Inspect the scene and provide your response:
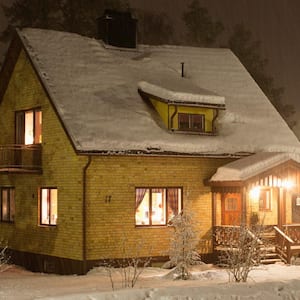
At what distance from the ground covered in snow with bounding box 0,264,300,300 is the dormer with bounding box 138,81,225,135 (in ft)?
17.0

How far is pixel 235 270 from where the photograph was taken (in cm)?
2228

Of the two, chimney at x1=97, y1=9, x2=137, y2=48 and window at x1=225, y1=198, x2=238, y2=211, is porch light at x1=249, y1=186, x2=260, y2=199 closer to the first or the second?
window at x1=225, y1=198, x2=238, y2=211

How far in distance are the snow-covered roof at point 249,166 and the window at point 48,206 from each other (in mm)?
5533

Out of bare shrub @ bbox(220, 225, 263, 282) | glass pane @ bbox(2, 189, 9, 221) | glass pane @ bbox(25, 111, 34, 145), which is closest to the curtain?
bare shrub @ bbox(220, 225, 263, 282)

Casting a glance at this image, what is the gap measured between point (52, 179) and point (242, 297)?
10.0 m

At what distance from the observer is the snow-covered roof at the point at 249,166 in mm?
26766

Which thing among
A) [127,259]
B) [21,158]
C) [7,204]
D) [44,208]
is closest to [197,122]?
[127,259]

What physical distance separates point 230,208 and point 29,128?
7.91 metres

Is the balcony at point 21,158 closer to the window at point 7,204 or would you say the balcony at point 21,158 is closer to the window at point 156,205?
the window at point 7,204

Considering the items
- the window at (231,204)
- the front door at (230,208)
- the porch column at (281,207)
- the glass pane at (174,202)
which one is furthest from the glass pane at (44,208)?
the porch column at (281,207)

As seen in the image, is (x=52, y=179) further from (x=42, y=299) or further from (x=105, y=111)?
(x=42, y=299)

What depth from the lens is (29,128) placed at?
2892 cm

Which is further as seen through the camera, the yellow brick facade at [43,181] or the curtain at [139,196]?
the curtain at [139,196]

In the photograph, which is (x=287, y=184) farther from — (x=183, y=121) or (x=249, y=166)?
(x=183, y=121)
